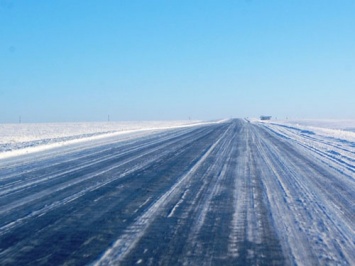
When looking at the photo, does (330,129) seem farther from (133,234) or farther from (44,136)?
(133,234)

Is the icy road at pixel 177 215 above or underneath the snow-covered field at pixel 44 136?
above

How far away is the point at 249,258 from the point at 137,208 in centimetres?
314

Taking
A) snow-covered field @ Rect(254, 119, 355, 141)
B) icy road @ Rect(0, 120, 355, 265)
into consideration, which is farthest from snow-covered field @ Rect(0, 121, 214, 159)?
snow-covered field @ Rect(254, 119, 355, 141)

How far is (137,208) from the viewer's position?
8.23 meters

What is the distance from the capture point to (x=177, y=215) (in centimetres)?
764

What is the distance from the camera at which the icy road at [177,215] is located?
5648mm

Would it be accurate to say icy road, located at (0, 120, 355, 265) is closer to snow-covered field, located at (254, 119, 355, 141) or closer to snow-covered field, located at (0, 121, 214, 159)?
snow-covered field, located at (0, 121, 214, 159)

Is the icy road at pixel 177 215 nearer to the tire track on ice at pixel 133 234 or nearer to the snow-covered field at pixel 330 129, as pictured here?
the tire track on ice at pixel 133 234

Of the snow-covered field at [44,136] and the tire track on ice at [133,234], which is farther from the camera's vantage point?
the snow-covered field at [44,136]

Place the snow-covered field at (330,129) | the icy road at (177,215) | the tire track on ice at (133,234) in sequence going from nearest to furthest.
Result: the tire track on ice at (133,234)
the icy road at (177,215)
the snow-covered field at (330,129)

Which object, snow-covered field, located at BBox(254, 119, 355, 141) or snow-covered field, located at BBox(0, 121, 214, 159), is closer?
snow-covered field, located at BBox(0, 121, 214, 159)

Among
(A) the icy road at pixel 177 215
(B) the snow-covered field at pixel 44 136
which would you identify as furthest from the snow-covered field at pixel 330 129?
(A) the icy road at pixel 177 215

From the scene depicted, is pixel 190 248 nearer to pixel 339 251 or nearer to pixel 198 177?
pixel 339 251

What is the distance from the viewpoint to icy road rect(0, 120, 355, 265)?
18.5 ft
